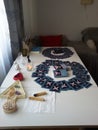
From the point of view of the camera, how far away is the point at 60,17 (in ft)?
10.7

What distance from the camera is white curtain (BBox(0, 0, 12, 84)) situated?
1.93 m

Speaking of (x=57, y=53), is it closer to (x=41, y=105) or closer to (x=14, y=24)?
(x=14, y=24)

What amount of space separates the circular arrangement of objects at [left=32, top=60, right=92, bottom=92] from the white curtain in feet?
1.31

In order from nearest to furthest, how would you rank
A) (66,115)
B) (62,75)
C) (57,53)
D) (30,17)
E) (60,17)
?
(66,115) → (62,75) → (57,53) → (30,17) → (60,17)

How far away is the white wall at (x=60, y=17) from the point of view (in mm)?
3152

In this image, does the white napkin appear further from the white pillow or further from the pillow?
the pillow

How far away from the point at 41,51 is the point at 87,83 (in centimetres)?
109

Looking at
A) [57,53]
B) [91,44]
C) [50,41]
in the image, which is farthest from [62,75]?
[50,41]

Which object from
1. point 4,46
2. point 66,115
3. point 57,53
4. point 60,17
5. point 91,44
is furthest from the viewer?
point 60,17

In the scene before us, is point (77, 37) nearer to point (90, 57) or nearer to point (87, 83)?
point (90, 57)

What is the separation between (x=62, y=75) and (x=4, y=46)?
0.82 metres

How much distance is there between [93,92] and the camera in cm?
139

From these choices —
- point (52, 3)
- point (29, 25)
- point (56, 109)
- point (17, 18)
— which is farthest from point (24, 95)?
point (52, 3)

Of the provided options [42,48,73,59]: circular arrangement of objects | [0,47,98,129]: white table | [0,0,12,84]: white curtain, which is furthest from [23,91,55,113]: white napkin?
[42,48,73,59]: circular arrangement of objects
